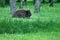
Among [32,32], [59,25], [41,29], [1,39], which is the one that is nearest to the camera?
[1,39]

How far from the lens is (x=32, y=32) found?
13852mm

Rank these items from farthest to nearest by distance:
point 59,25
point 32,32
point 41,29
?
point 59,25, point 41,29, point 32,32

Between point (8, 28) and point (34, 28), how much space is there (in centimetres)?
140

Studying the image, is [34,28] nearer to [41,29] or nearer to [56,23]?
[41,29]

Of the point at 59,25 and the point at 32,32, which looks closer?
the point at 32,32

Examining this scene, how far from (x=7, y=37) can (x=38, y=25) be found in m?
3.67

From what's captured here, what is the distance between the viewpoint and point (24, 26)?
14711 mm

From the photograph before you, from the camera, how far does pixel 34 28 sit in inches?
575

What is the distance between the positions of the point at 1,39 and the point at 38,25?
168 inches

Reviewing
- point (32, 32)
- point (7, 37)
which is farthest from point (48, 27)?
point (7, 37)

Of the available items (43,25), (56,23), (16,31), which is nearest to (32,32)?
(16,31)

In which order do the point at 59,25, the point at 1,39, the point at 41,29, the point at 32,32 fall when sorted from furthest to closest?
the point at 59,25
the point at 41,29
the point at 32,32
the point at 1,39

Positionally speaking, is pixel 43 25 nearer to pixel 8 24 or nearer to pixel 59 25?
pixel 59 25

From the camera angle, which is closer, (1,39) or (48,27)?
(1,39)
